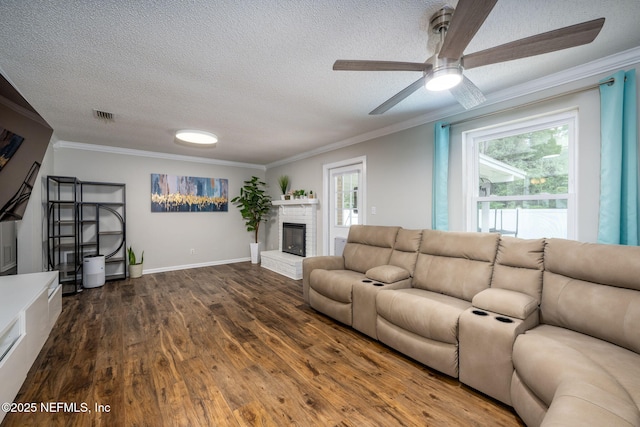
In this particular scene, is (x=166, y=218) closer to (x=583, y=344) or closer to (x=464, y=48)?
(x=464, y=48)

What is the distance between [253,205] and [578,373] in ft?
18.3

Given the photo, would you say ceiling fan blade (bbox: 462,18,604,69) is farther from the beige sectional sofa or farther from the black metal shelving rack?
the black metal shelving rack

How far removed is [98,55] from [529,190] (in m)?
3.86

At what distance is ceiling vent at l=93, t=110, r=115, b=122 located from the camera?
3.05m

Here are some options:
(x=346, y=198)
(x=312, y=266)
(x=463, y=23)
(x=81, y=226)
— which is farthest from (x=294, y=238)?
(x=463, y=23)

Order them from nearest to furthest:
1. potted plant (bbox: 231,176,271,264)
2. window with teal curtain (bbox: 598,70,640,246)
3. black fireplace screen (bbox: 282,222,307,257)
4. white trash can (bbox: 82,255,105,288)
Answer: window with teal curtain (bbox: 598,70,640,246), white trash can (bbox: 82,255,105,288), black fireplace screen (bbox: 282,222,307,257), potted plant (bbox: 231,176,271,264)

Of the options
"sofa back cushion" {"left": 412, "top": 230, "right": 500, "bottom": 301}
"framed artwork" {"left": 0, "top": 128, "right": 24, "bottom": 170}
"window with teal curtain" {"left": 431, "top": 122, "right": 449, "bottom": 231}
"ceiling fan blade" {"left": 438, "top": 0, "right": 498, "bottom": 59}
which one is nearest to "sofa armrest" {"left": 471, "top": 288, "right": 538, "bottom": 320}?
"sofa back cushion" {"left": 412, "top": 230, "right": 500, "bottom": 301}

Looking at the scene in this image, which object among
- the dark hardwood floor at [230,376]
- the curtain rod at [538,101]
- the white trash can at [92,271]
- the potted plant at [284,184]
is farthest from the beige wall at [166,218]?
the curtain rod at [538,101]

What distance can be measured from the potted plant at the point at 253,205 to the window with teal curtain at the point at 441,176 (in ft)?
13.0

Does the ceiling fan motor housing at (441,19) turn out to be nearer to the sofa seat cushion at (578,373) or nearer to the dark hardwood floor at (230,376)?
the sofa seat cushion at (578,373)

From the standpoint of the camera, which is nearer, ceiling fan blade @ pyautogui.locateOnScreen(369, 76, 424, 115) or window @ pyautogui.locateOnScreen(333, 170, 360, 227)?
ceiling fan blade @ pyautogui.locateOnScreen(369, 76, 424, 115)

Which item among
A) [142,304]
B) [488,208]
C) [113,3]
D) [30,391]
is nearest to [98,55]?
[113,3]

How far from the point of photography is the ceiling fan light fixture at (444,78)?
4.92 feet

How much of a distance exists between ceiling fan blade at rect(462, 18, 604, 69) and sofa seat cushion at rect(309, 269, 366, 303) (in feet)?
6.98
